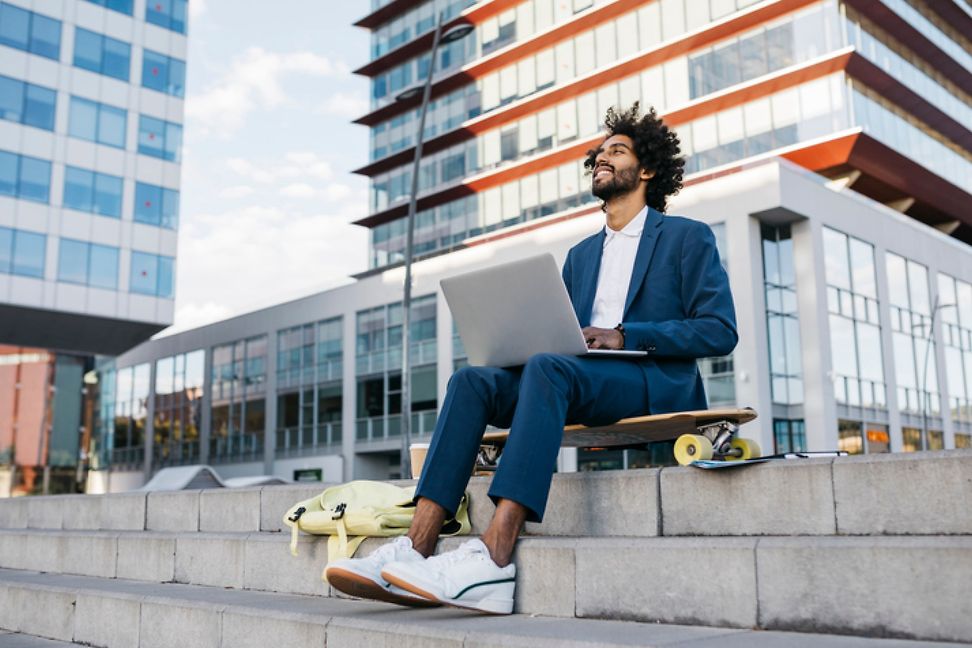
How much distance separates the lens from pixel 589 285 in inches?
182

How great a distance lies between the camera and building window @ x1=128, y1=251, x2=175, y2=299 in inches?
1266

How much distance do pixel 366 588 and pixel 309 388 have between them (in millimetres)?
36073

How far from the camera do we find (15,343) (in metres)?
32.0

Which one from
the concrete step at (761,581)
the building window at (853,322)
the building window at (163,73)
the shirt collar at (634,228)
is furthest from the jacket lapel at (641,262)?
the building window at (163,73)

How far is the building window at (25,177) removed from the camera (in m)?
29.8

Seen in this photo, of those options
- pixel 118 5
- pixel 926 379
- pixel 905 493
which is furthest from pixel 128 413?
pixel 905 493

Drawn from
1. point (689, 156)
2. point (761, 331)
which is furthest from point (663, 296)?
point (689, 156)

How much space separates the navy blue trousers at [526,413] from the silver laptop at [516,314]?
0.10m

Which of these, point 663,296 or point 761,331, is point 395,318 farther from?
point 663,296

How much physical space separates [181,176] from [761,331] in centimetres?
2123

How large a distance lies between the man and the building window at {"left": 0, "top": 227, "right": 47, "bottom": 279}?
1133 inches

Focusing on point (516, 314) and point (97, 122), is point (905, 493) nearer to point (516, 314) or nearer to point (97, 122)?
point (516, 314)

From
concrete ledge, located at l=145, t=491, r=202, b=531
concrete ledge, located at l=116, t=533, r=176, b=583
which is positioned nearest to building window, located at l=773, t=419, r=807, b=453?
concrete ledge, located at l=145, t=491, r=202, b=531

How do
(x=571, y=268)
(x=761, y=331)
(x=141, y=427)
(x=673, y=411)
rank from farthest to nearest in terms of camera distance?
(x=141, y=427) → (x=761, y=331) → (x=571, y=268) → (x=673, y=411)
